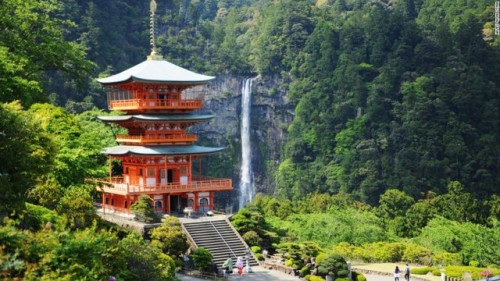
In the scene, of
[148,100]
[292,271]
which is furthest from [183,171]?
[292,271]

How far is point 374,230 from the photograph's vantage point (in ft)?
140

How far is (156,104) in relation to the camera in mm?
37594

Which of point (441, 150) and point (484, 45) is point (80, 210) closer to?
point (441, 150)

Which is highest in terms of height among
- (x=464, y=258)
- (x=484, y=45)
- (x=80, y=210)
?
(x=484, y=45)

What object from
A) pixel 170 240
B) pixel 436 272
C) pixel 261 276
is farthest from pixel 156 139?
pixel 436 272

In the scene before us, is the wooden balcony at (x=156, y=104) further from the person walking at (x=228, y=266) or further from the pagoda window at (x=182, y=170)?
the person walking at (x=228, y=266)

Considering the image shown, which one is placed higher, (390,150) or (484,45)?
(484,45)

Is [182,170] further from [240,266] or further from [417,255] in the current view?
[417,255]

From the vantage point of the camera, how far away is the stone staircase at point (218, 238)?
32.3 m

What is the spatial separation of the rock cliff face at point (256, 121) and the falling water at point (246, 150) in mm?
463

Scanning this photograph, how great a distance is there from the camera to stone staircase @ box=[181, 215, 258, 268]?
32.3m

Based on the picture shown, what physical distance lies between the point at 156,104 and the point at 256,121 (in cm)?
5091

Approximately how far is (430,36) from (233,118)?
22.4 m

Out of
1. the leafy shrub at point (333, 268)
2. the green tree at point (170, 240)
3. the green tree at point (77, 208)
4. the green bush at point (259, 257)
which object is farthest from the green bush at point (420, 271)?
the green tree at point (77, 208)
